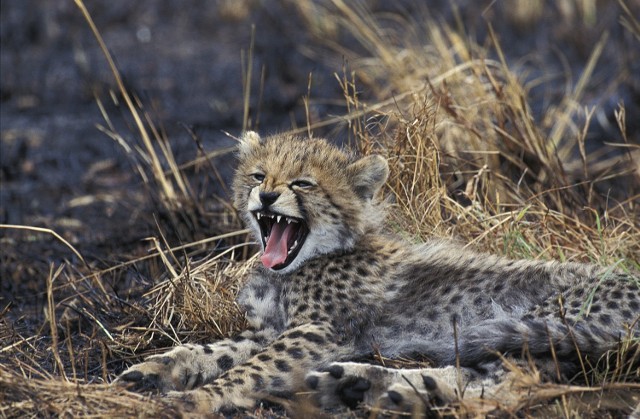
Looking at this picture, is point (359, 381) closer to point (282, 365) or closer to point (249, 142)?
point (282, 365)

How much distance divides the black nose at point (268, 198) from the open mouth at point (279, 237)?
4cm

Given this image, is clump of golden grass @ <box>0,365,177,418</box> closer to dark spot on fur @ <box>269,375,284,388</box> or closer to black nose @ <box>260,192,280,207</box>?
dark spot on fur @ <box>269,375,284,388</box>

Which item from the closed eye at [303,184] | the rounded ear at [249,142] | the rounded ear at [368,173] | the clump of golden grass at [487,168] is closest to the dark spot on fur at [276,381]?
the closed eye at [303,184]

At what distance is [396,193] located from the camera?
15.9 feet

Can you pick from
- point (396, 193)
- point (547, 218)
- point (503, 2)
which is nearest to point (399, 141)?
point (396, 193)

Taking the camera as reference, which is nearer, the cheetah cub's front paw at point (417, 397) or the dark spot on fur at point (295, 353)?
the cheetah cub's front paw at point (417, 397)

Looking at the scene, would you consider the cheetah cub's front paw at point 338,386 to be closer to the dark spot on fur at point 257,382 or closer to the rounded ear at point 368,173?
the dark spot on fur at point 257,382

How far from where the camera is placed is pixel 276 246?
163 inches

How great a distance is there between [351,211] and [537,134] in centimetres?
179

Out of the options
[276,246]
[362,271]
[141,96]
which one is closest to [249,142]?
[276,246]

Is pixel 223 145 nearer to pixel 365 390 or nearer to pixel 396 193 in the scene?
pixel 396 193

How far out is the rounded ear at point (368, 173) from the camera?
4.21 m

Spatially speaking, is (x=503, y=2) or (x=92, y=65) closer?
(x=92, y=65)

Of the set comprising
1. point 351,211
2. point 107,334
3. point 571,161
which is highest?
point 351,211
